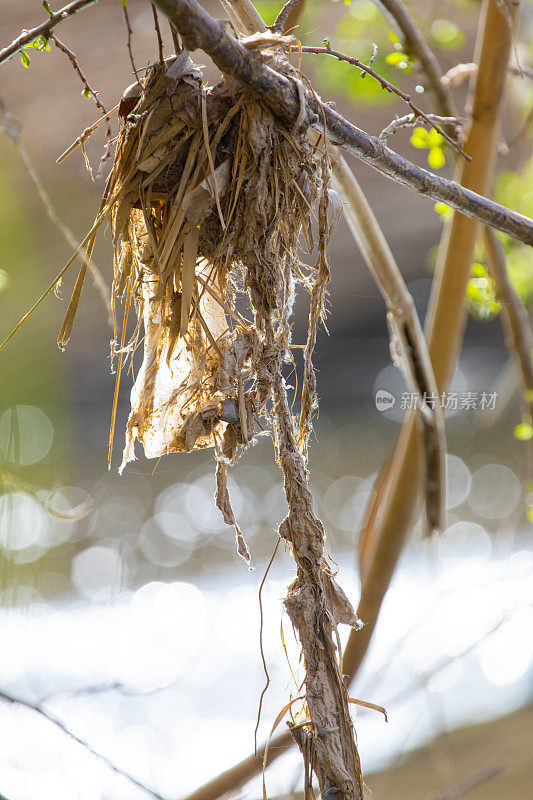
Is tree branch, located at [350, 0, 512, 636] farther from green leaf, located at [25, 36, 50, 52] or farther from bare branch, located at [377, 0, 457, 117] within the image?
green leaf, located at [25, 36, 50, 52]

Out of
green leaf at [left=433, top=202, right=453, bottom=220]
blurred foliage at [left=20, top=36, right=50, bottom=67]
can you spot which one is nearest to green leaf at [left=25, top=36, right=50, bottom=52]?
blurred foliage at [left=20, top=36, right=50, bottom=67]

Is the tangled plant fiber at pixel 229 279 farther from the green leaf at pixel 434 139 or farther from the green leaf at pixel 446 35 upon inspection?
the green leaf at pixel 446 35

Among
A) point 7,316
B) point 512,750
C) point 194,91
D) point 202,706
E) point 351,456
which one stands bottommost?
point 512,750

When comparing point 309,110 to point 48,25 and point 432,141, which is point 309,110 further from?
point 432,141

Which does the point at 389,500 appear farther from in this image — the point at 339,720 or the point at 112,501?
the point at 112,501

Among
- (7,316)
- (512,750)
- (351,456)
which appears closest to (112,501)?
(351,456)

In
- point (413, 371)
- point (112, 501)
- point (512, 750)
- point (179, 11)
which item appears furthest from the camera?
point (112, 501)
